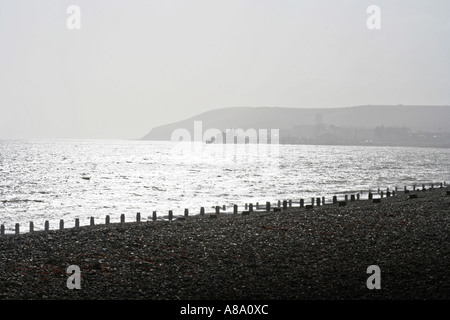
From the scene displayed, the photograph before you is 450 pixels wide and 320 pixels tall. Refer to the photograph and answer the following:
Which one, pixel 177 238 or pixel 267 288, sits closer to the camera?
pixel 267 288

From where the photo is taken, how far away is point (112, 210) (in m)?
59.4

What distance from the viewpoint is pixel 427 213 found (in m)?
30.8

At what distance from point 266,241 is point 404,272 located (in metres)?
7.33

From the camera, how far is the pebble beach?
17094 mm

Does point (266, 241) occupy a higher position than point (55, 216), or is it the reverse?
point (266, 241)

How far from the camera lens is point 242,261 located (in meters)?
20.9

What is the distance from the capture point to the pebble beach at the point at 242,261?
56.1ft
